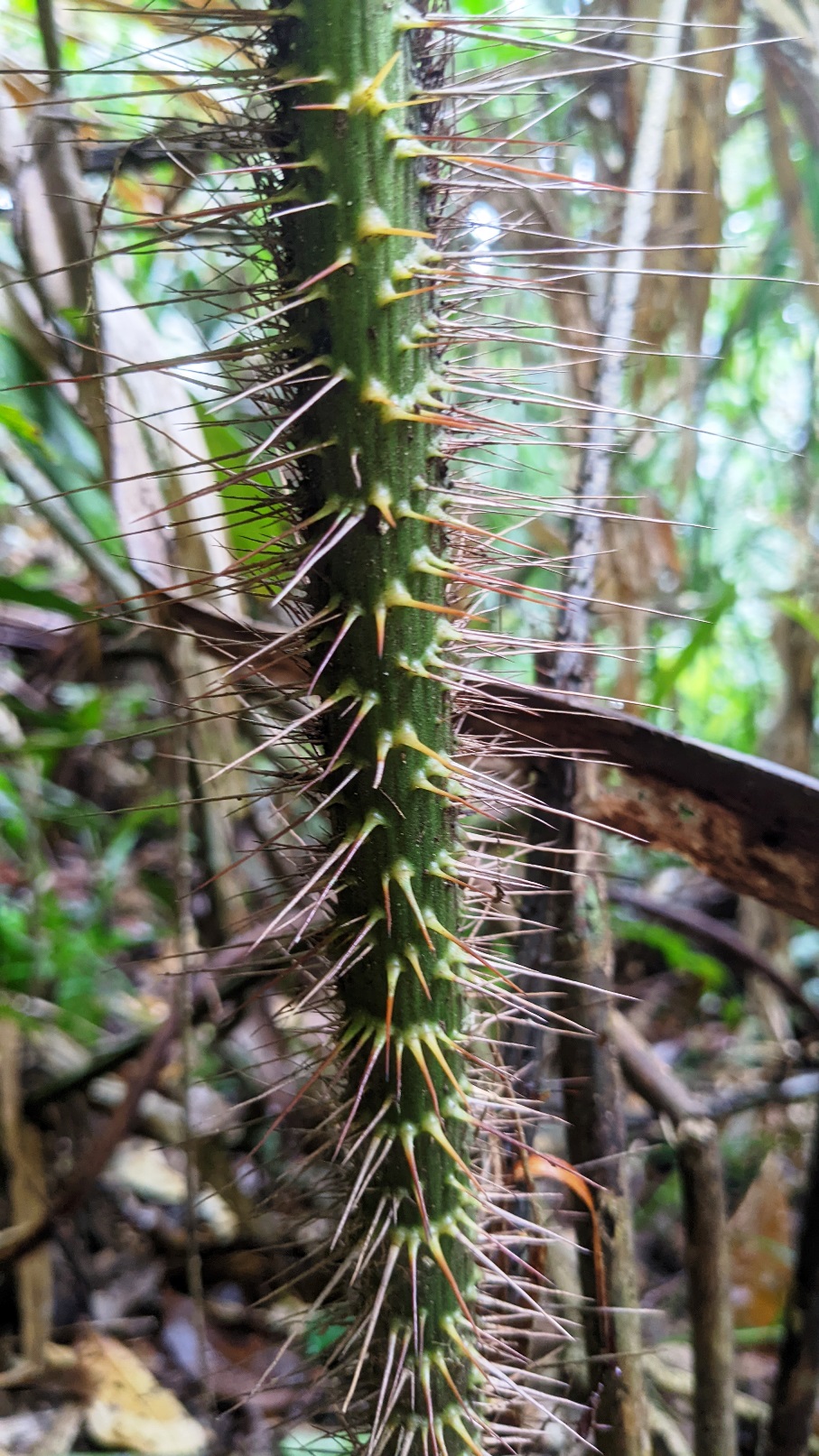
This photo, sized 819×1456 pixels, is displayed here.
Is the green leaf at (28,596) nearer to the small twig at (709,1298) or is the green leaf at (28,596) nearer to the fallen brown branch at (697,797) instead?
the fallen brown branch at (697,797)

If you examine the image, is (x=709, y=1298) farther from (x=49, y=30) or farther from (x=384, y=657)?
(x=49, y=30)

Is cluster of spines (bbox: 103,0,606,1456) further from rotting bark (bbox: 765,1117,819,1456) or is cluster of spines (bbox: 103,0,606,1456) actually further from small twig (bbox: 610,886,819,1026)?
small twig (bbox: 610,886,819,1026)

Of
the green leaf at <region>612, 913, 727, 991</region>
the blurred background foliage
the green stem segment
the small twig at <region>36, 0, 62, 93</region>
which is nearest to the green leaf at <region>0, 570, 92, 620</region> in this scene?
the blurred background foliage

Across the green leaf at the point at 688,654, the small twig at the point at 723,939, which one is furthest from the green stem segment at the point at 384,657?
the small twig at the point at 723,939

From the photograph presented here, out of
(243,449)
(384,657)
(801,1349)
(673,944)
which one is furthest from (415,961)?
(673,944)

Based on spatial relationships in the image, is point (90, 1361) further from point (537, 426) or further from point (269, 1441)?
point (537, 426)

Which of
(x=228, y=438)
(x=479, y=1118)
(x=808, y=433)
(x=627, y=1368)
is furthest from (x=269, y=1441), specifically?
(x=808, y=433)
